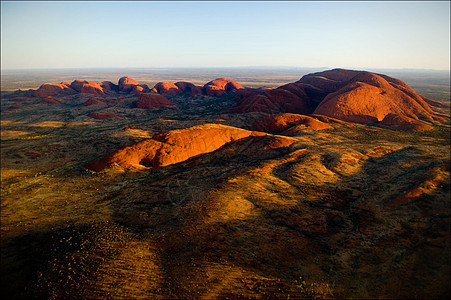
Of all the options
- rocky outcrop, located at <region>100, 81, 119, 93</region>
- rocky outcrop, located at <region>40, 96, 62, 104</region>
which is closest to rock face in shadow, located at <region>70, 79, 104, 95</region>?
rocky outcrop, located at <region>100, 81, 119, 93</region>

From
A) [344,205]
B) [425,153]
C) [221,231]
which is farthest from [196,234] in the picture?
[425,153]

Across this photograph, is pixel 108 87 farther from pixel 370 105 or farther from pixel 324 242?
pixel 324 242

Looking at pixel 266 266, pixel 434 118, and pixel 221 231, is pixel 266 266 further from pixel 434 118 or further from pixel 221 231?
pixel 434 118

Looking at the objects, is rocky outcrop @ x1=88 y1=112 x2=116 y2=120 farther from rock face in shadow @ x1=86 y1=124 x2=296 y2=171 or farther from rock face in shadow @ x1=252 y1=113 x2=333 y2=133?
rock face in shadow @ x1=252 y1=113 x2=333 y2=133

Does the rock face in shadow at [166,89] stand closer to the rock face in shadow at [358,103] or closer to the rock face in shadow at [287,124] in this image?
the rock face in shadow at [358,103]

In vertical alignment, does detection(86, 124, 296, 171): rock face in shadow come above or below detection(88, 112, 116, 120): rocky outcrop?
below

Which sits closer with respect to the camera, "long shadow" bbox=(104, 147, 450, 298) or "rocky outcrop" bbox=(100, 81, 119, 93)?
"long shadow" bbox=(104, 147, 450, 298)

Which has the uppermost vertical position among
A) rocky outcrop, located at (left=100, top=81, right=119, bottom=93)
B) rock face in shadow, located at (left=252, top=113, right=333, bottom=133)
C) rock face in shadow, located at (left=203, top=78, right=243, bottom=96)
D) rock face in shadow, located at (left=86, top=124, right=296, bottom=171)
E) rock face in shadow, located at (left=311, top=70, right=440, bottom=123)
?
rocky outcrop, located at (left=100, top=81, right=119, bottom=93)
